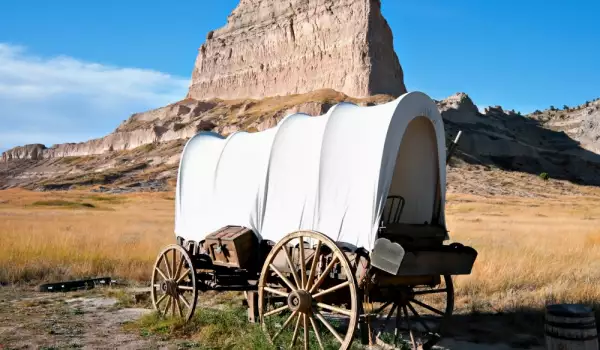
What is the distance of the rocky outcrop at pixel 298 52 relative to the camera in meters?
105

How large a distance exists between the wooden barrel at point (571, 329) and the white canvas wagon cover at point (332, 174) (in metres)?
1.81

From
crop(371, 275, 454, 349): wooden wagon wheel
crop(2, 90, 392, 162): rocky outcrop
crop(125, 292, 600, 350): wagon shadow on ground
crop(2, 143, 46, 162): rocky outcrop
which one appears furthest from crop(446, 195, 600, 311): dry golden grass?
crop(2, 143, 46, 162): rocky outcrop

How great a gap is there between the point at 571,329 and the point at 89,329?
20.1ft

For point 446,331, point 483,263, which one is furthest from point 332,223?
point 483,263

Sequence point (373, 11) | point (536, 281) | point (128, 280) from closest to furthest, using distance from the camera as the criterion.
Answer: point (536, 281), point (128, 280), point (373, 11)

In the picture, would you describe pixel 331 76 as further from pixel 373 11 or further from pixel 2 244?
pixel 2 244

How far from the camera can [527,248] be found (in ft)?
48.1

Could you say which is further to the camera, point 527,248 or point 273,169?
point 527,248

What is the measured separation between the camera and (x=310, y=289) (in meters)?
6.09

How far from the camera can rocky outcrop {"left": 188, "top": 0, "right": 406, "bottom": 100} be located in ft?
346

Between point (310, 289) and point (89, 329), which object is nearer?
point (310, 289)

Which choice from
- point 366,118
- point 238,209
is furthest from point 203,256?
point 366,118

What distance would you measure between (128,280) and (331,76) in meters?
101

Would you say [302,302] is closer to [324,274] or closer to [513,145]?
[324,274]
